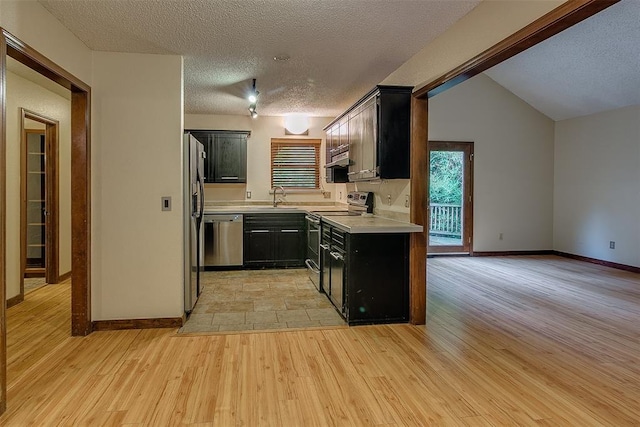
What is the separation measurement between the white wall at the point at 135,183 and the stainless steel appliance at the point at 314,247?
1.74 meters

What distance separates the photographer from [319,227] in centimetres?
480

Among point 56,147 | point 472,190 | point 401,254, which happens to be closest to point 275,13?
point 401,254

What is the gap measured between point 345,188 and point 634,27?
12.7ft

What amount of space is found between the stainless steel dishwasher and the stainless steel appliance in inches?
41.6

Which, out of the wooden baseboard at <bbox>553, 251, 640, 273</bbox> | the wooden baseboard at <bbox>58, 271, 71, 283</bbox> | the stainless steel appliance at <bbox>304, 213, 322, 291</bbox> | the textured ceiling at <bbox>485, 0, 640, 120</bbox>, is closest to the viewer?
the textured ceiling at <bbox>485, 0, 640, 120</bbox>

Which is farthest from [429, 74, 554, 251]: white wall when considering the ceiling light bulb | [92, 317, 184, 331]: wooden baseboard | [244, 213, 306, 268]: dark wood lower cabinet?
[92, 317, 184, 331]: wooden baseboard

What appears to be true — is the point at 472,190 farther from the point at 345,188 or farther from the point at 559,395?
the point at 559,395

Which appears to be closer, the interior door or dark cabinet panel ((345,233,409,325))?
dark cabinet panel ((345,233,409,325))

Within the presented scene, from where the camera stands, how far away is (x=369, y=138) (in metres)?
4.07

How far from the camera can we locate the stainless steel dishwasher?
604cm

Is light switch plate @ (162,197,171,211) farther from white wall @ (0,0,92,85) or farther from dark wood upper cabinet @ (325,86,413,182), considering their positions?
dark wood upper cabinet @ (325,86,413,182)

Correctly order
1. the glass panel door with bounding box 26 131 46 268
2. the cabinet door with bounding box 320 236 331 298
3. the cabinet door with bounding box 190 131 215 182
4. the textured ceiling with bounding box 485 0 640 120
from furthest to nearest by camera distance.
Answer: the cabinet door with bounding box 190 131 215 182, the glass panel door with bounding box 26 131 46 268, the textured ceiling with bounding box 485 0 640 120, the cabinet door with bounding box 320 236 331 298

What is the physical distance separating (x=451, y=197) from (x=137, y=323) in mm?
5777

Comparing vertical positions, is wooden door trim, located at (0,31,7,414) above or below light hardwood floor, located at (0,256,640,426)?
above
